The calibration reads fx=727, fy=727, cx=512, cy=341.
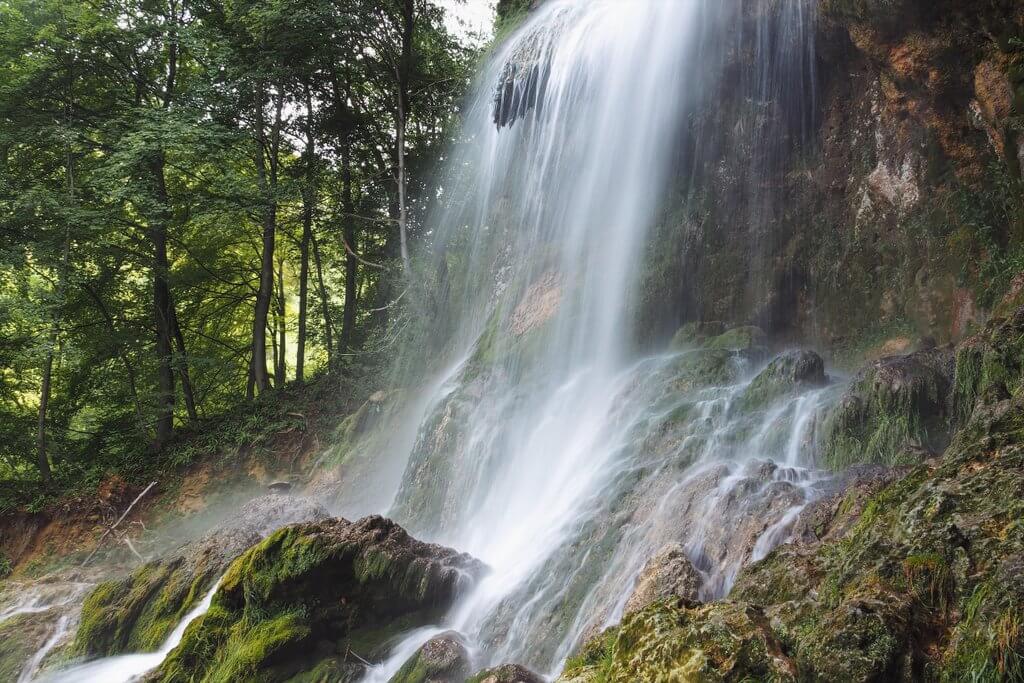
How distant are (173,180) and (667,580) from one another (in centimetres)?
1653

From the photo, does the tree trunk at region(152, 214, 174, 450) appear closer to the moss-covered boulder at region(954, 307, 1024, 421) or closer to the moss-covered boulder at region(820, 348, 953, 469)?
the moss-covered boulder at region(820, 348, 953, 469)

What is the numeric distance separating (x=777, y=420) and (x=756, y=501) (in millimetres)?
2047

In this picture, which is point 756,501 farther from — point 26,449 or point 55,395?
point 55,395

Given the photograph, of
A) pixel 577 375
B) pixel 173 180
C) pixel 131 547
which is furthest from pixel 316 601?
pixel 173 180

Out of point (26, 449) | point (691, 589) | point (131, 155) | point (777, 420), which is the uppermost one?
point (131, 155)

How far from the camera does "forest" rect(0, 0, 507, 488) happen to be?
1435 centimetres

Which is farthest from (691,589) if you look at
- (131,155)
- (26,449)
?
(26,449)

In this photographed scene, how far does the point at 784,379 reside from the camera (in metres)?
8.55

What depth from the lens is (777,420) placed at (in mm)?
7910

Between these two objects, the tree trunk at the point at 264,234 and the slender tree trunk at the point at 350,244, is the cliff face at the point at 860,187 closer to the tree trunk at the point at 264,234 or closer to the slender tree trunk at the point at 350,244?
the slender tree trunk at the point at 350,244

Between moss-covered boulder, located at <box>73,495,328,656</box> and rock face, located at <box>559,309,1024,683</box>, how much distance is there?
240 inches

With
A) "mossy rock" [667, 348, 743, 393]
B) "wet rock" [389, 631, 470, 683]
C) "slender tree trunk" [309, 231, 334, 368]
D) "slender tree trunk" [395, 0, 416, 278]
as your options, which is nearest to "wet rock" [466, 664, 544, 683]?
"wet rock" [389, 631, 470, 683]

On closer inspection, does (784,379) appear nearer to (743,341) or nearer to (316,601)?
(743,341)

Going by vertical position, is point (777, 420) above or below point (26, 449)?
above
